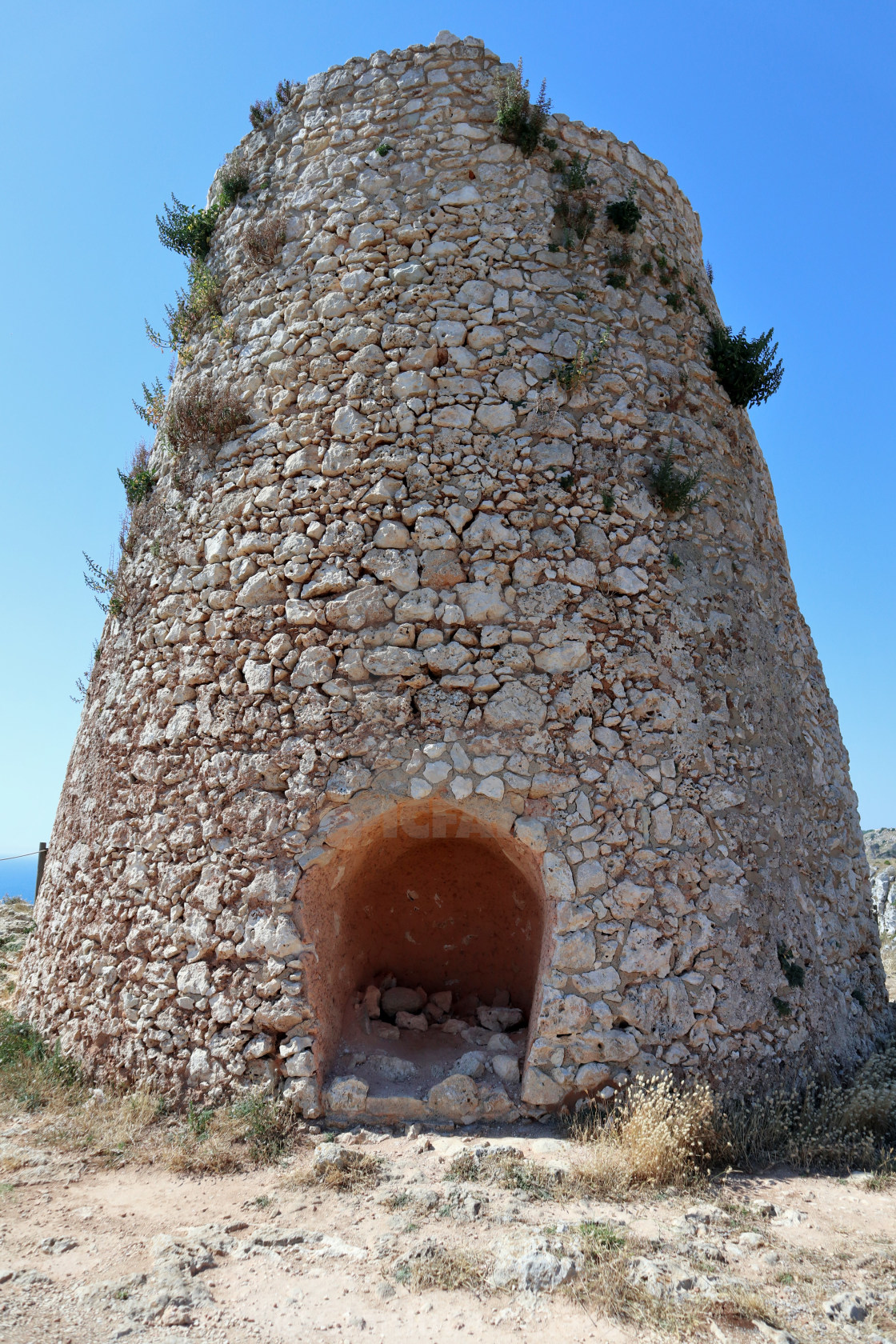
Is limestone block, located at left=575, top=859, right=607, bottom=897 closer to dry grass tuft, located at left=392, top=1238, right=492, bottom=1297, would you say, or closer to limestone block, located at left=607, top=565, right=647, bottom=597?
limestone block, located at left=607, top=565, right=647, bottom=597

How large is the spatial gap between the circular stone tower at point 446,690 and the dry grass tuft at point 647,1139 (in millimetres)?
198

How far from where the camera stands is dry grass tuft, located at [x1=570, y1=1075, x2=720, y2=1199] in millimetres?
4441

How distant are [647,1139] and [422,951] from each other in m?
3.18

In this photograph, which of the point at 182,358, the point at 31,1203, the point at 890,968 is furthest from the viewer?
the point at 890,968

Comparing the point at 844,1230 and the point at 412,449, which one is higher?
the point at 412,449

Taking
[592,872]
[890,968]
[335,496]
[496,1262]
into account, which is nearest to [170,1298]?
[496,1262]

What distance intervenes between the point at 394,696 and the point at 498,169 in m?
4.63

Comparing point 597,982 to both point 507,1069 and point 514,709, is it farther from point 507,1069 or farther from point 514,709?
point 514,709

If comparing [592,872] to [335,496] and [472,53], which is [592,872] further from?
[472,53]

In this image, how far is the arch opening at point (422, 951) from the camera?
5.60 meters

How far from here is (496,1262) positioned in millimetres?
3740

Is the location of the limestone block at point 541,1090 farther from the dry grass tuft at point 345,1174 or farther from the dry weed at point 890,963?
the dry weed at point 890,963

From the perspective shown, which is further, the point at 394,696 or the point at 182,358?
the point at 182,358

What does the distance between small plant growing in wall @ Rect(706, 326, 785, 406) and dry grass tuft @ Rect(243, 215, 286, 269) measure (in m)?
3.99
